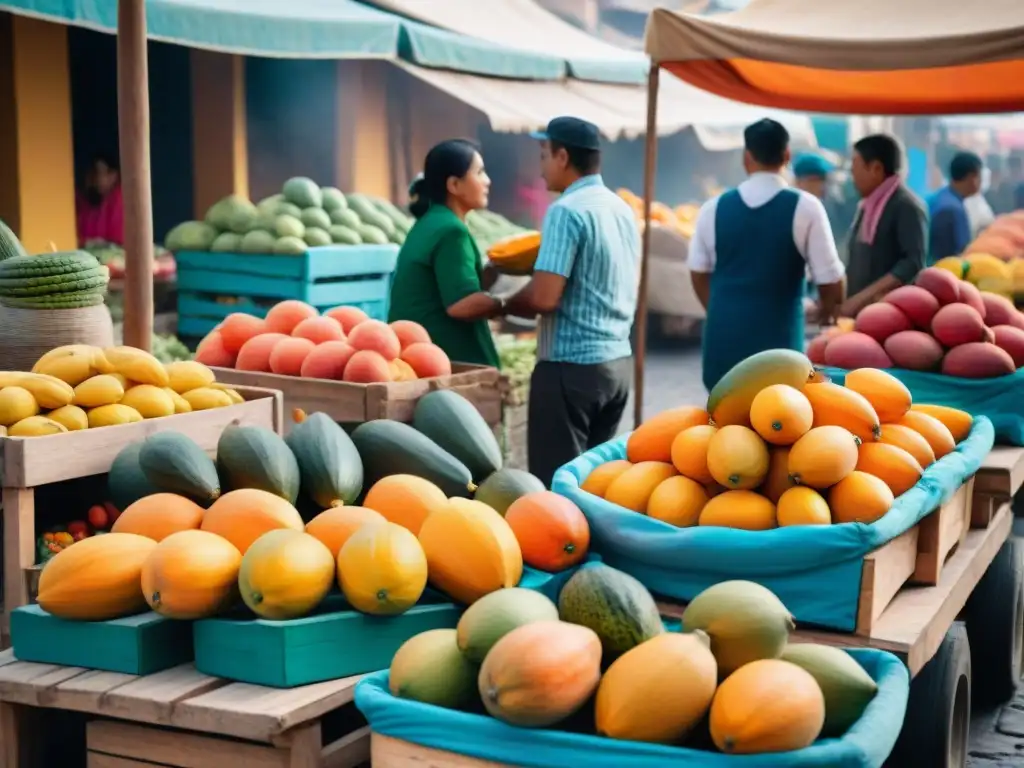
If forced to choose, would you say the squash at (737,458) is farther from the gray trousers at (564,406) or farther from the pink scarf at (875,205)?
the pink scarf at (875,205)

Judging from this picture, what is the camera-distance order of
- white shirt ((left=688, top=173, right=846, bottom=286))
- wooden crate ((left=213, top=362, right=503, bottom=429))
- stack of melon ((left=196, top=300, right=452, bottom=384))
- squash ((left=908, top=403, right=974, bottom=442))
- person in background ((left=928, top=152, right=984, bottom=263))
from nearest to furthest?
squash ((left=908, top=403, right=974, bottom=442)), wooden crate ((left=213, top=362, right=503, bottom=429)), stack of melon ((left=196, top=300, right=452, bottom=384)), white shirt ((left=688, top=173, right=846, bottom=286)), person in background ((left=928, top=152, right=984, bottom=263))

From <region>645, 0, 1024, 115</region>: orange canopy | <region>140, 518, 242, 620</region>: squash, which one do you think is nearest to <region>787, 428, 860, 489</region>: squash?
<region>140, 518, 242, 620</region>: squash

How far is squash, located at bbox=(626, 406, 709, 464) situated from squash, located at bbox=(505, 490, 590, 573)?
451 mm

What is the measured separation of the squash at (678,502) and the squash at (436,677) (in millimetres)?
865

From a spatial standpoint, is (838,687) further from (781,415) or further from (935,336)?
(935,336)

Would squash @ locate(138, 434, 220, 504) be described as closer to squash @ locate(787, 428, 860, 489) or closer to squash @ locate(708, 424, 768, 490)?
squash @ locate(708, 424, 768, 490)

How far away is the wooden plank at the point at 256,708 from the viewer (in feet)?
7.88

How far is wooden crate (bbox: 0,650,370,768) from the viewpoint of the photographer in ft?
8.00

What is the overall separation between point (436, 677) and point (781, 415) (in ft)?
3.69

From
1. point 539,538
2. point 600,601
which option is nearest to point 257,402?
point 539,538

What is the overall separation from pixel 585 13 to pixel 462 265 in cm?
2084

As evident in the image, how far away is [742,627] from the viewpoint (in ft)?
7.45

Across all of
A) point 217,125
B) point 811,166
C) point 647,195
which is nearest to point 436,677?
point 647,195

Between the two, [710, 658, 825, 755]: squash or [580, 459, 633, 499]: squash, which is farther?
[580, 459, 633, 499]: squash
